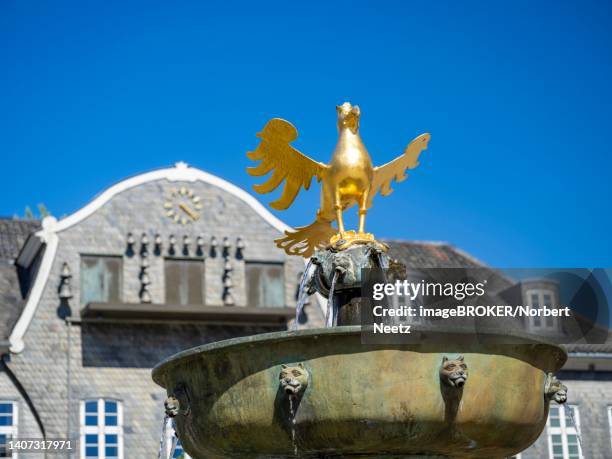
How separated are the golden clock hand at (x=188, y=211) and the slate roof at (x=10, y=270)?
397 cm

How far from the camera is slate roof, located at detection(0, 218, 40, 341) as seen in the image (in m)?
30.6

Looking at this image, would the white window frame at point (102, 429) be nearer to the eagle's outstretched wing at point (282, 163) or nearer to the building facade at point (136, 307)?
the building facade at point (136, 307)

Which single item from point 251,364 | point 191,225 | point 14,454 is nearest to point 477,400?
point 251,364

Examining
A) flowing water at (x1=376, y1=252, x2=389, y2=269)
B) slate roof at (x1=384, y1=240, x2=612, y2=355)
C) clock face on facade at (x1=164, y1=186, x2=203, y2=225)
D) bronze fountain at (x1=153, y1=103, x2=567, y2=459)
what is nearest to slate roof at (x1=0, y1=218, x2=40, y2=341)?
clock face on facade at (x1=164, y1=186, x2=203, y2=225)

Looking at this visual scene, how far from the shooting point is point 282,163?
1303cm

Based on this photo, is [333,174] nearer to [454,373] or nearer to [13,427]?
[454,373]

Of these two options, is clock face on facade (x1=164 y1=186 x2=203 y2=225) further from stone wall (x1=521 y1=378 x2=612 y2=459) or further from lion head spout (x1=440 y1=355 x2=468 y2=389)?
lion head spout (x1=440 y1=355 x2=468 y2=389)

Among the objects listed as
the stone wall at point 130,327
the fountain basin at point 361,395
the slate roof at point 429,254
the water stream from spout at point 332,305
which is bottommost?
the fountain basin at point 361,395

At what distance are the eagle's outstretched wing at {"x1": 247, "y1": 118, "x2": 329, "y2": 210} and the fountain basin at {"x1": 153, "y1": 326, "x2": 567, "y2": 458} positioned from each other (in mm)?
3124

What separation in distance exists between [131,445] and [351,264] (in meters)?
19.2

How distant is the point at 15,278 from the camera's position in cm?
3238

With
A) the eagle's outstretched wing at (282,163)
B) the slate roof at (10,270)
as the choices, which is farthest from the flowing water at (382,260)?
the slate roof at (10,270)

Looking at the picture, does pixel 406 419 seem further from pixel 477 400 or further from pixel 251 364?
pixel 251 364

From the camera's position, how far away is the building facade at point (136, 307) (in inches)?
1172
